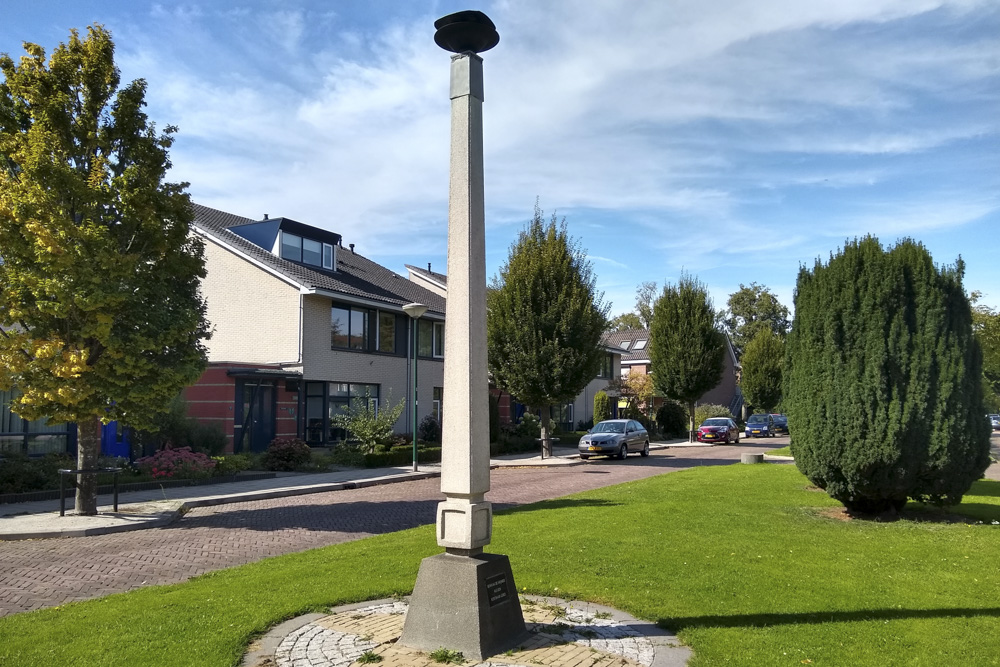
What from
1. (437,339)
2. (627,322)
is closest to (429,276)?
(437,339)

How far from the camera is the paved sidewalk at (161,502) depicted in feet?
40.5

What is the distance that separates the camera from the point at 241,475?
20516 mm

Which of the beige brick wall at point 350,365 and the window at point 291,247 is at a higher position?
the window at point 291,247

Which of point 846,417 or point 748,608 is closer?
point 748,608

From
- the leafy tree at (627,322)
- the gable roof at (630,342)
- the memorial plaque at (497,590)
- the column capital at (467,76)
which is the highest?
the leafy tree at (627,322)

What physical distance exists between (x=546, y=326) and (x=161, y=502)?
47.4ft

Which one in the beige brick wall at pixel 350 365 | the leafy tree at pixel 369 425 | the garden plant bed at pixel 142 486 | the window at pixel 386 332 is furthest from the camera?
the window at pixel 386 332

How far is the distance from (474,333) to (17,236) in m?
10.1

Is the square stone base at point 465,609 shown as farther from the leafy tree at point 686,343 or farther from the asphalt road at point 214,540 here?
the leafy tree at point 686,343

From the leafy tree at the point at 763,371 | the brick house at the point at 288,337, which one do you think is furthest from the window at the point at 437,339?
the leafy tree at the point at 763,371

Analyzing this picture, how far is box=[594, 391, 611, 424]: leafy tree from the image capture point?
45781 millimetres

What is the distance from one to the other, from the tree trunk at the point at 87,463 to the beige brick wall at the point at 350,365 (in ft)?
42.2

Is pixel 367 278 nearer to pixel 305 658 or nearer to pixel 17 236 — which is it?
pixel 17 236

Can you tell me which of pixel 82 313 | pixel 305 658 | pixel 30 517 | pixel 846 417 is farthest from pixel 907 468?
pixel 30 517
